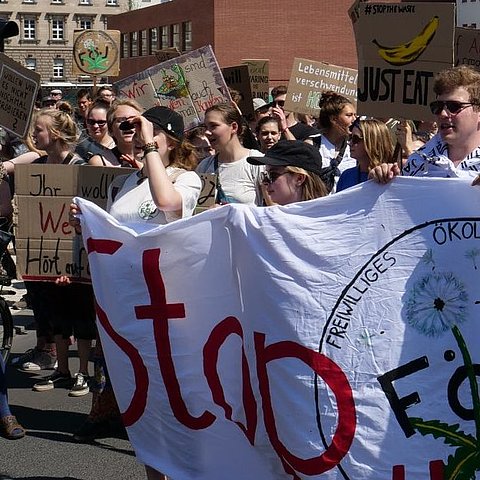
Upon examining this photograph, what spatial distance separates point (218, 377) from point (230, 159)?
2.42 m

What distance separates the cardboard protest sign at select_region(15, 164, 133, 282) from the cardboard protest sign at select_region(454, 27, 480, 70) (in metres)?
2.89

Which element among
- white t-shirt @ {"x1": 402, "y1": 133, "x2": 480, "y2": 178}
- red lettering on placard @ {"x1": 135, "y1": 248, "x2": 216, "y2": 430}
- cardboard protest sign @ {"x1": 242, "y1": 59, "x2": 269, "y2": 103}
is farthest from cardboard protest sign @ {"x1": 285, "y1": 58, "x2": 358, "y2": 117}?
red lettering on placard @ {"x1": 135, "y1": 248, "x2": 216, "y2": 430}

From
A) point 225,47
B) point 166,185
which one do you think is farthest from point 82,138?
point 225,47

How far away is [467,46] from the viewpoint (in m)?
7.86

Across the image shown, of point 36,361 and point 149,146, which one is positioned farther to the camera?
point 36,361

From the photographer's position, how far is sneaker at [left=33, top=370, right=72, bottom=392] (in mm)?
7779

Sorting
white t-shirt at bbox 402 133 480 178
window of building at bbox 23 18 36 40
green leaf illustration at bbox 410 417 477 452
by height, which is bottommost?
green leaf illustration at bbox 410 417 477 452

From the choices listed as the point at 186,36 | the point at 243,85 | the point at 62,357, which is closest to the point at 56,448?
the point at 62,357

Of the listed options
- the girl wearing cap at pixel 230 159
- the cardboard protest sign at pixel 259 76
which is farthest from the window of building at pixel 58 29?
the girl wearing cap at pixel 230 159

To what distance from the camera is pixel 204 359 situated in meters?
4.63

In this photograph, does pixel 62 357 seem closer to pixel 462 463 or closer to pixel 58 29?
pixel 462 463

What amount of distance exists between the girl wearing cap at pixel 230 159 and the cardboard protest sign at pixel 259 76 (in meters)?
6.67

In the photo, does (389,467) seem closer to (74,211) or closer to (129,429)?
(129,429)

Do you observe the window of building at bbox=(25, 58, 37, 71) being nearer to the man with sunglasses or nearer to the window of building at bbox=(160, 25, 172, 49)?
the window of building at bbox=(160, 25, 172, 49)
